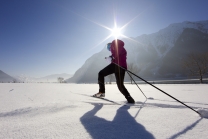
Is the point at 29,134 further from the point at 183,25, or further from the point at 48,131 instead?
the point at 183,25

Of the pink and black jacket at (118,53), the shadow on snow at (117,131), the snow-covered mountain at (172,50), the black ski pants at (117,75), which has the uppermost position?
the snow-covered mountain at (172,50)

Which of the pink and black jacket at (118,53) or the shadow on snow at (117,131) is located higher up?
the pink and black jacket at (118,53)

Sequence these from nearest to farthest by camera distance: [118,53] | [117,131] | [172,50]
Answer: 1. [117,131]
2. [118,53]
3. [172,50]

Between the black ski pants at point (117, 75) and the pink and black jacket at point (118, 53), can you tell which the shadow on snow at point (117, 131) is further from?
the pink and black jacket at point (118, 53)

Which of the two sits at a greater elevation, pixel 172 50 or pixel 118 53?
pixel 172 50

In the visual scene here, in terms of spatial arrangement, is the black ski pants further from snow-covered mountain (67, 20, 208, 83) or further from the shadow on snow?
snow-covered mountain (67, 20, 208, 83)

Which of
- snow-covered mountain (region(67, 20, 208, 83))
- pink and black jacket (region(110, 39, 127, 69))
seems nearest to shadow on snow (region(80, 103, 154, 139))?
pink and black jacket (region(110, 39, 127, 69))

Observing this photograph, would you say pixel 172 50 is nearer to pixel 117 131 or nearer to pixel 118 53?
pixel 118 53

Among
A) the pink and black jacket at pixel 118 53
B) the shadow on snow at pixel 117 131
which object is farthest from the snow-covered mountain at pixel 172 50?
the shadow on snow at pixel 117 131

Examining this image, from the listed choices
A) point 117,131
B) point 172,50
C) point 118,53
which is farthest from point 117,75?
point 172,50

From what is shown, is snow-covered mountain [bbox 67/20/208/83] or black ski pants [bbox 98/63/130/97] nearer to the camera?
black ski pants [bbox 98/63/130/97]

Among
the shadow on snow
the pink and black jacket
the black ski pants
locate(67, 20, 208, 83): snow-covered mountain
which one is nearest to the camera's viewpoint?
the shadow on snow

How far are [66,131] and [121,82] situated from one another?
97.0 inches

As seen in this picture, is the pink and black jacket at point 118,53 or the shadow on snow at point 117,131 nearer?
the shadow on snow at point 117,131
